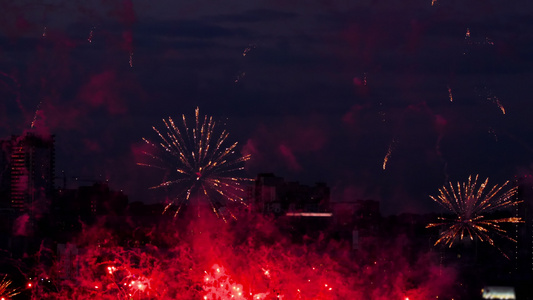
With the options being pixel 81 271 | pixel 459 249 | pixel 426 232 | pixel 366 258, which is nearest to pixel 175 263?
pixel 81 271

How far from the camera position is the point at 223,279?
16172mm

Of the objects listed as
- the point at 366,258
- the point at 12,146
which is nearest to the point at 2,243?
the point at 12,146

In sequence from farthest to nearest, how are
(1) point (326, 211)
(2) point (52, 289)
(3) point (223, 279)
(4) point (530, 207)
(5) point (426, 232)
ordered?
(1) point (326, 211), (5) point (426, 232), (4) point (530, 207), (2) point (52, 289), (3) point (223, 279)

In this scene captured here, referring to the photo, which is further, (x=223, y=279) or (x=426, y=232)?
(x=426, y=232)

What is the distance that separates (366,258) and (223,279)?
912 centimetres

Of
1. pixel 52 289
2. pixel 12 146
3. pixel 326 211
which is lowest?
pixel 52 289

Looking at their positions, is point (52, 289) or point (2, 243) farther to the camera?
point (2, 243)

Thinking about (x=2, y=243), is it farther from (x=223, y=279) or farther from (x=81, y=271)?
(x=223, y=279)

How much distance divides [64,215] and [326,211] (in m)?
13.9

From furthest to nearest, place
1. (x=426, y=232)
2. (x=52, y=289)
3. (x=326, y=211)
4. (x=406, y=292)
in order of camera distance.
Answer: (x=326, y=211) < (x=426, y=232) < (x=52, y=289) < (x=406, y=292)

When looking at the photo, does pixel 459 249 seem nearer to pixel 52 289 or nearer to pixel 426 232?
pixel 426 232

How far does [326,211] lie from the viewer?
1380 inches

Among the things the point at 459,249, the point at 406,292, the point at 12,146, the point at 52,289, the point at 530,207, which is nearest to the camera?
the point at 406,292

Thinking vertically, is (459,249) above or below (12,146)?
below
